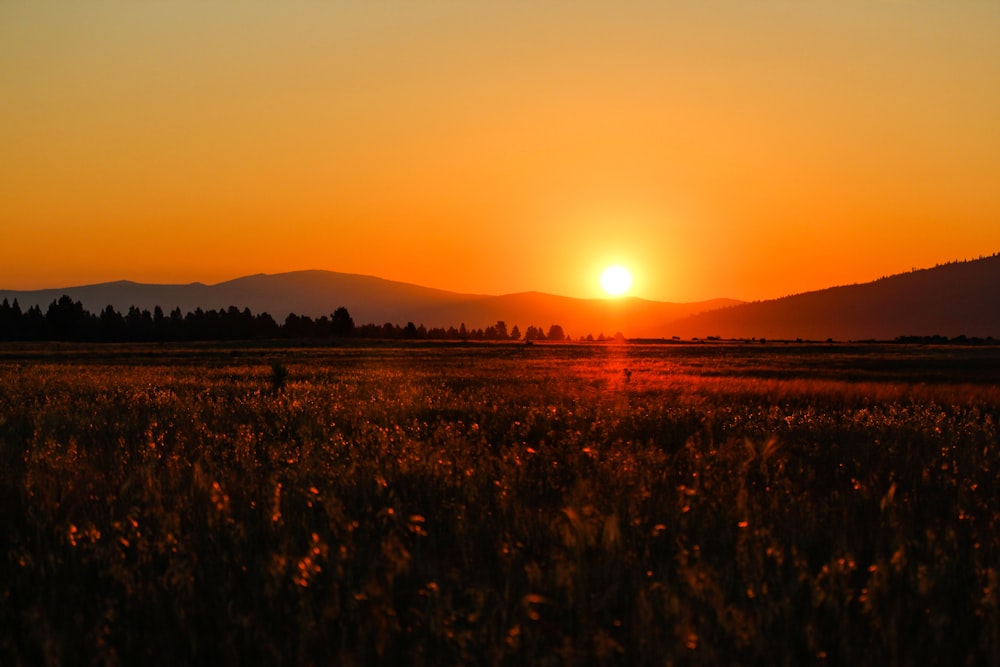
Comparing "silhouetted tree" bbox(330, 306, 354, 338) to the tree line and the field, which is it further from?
the field

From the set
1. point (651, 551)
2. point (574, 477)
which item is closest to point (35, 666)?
point (651, 551)

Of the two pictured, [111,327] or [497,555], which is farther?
[111,327]

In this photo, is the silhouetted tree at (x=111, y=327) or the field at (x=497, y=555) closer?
the field at (x=497, y=555)

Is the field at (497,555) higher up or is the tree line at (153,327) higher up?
the tree line at (153,327)

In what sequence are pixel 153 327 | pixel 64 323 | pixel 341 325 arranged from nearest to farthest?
1. pixel 64 323
2. pixel 153 327
3. pixel 341 325

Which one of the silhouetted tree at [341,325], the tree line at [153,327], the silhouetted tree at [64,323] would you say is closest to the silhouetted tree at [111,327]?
the tree line at [153,327]

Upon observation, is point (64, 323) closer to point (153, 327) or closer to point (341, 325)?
point (153, 327)

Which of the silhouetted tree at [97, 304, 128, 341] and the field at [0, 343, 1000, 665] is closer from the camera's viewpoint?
the field at [0, 343, 1000, 665]

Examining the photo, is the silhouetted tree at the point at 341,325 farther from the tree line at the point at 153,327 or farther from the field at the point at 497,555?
the field at the point at 497,555

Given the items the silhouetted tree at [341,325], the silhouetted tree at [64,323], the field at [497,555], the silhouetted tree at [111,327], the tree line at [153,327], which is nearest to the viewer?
the field at [497,555]

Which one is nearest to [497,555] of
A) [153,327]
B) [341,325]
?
[153,327]

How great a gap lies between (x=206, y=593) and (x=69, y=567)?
1.08 meters

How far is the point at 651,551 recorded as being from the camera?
15.3ft

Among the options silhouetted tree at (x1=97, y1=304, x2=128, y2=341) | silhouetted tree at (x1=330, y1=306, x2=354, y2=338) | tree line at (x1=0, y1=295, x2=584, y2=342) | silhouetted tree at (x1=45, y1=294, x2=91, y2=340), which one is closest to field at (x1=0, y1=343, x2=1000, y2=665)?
tree line at (x1=0, y1=295, x2=584, y2=342)
